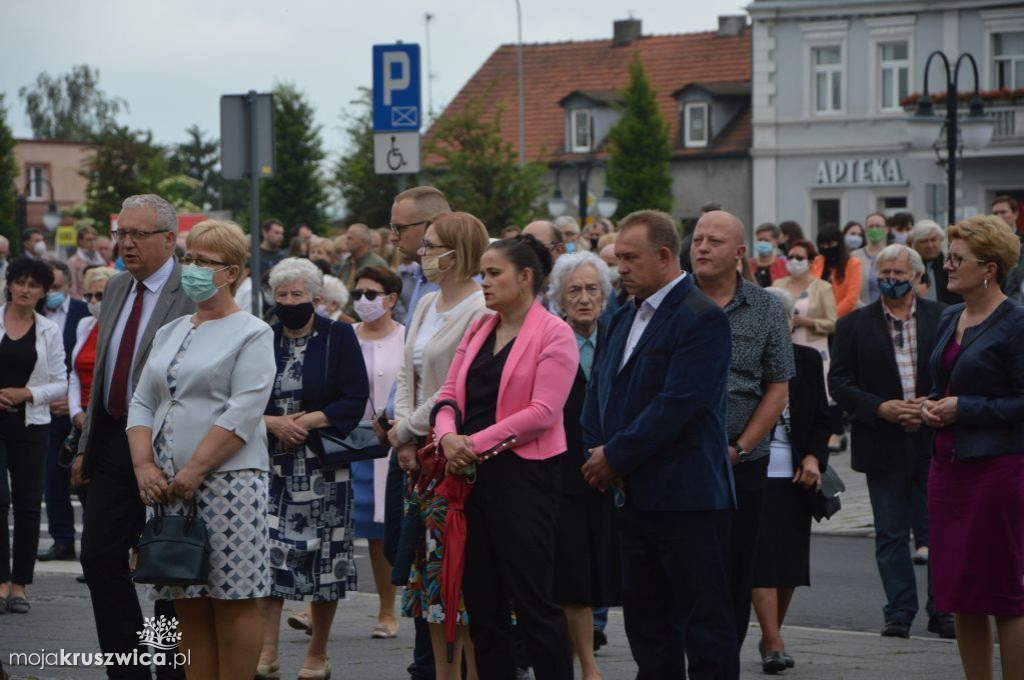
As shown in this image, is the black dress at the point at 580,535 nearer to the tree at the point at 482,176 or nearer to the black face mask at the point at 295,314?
the black face mask at the point at 295,314

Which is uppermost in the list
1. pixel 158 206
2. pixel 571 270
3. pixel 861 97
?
pixel 861 97

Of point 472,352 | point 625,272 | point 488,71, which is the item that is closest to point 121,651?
point 472,352

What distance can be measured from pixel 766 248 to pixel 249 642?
1338 cm

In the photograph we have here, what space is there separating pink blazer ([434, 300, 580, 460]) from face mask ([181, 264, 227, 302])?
109 cm

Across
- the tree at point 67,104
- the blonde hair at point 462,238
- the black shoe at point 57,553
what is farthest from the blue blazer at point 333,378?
the tree at point 67,104

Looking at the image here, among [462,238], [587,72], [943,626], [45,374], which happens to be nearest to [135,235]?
[462,238]

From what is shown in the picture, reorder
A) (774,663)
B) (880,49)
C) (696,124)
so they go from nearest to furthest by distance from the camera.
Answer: (774,663), (880,49), (696,124)

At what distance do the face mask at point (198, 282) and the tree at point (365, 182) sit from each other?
3131cm

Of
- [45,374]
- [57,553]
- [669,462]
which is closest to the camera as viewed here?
[669,462]

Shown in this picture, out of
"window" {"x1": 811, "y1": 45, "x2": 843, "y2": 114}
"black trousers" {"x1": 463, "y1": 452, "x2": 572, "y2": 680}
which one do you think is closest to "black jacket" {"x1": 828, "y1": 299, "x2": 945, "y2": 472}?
"black trousers" {"x1": 463, "y1": 452, "x2": 572, "y2": 680}

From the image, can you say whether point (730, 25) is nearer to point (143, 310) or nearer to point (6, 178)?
point (6, 178)

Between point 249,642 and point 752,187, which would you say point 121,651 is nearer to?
point 249,642

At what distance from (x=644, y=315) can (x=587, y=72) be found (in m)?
55.1

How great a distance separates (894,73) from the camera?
170 ft
